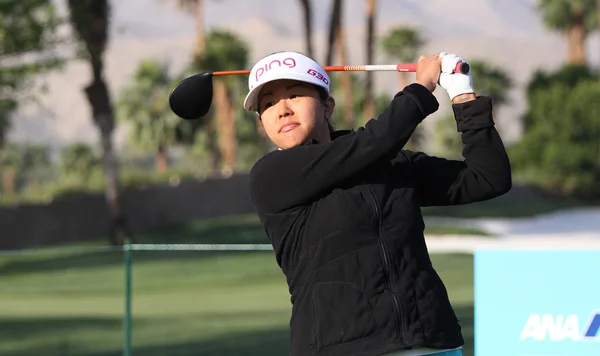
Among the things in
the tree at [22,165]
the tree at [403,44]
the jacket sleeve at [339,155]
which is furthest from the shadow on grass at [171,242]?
the tree at [22,165]

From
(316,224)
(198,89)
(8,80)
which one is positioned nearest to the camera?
(316,224)

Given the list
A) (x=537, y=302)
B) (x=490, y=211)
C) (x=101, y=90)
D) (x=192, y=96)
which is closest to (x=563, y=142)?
(x=490, y=211)

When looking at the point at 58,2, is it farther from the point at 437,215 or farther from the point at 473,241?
the point at 437,215

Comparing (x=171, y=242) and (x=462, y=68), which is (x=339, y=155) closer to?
(x=462, y=68)

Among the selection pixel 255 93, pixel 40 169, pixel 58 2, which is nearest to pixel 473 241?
pixel 58 2

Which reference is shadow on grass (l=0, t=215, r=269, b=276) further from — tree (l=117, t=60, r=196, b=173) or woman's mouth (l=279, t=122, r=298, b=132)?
tree (l=117, t=60, r=196, b=173)

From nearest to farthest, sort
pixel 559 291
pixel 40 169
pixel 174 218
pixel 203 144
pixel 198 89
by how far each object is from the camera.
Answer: pixel 198 89, pixel 559 291, pixel 174 218, pixel 203 144, pixel 40 169

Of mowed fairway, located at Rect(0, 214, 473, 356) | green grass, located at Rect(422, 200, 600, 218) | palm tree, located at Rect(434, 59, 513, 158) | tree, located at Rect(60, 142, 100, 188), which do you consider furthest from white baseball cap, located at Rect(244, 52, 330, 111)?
tree, located at Rect(60, 142, 100, 188)

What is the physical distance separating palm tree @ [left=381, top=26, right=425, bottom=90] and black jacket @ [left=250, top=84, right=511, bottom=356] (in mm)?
82657

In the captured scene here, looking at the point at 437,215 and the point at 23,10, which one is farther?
the point at 437,215

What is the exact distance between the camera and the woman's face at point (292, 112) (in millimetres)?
3998

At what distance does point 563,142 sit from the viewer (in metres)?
61.8

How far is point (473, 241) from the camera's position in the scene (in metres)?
30.7

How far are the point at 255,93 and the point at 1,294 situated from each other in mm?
17362
